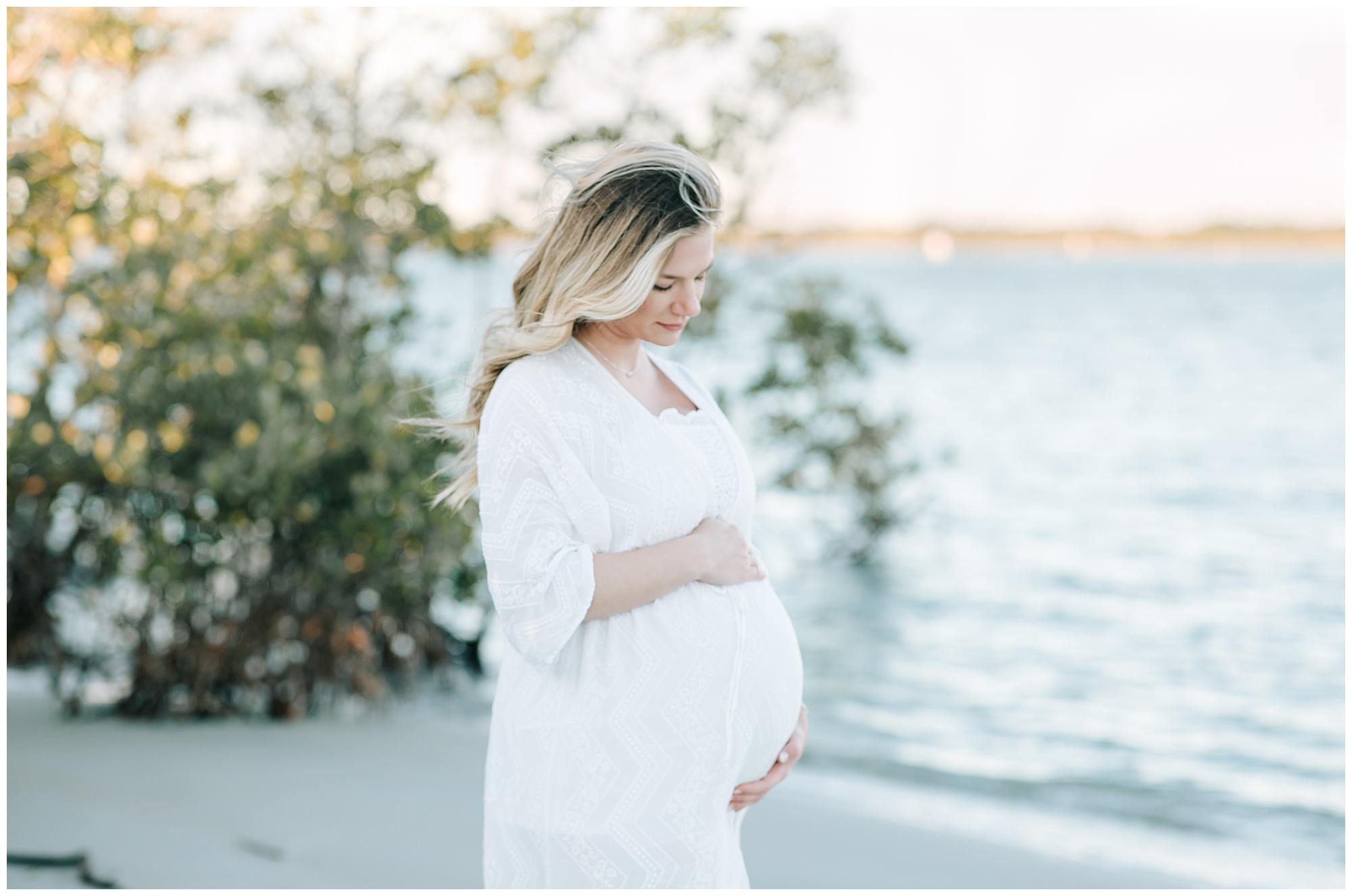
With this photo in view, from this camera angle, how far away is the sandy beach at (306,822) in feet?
12.9

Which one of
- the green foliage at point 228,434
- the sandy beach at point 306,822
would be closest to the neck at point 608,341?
the sandy beach at point 306,822

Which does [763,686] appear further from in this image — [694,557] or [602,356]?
[602,356]

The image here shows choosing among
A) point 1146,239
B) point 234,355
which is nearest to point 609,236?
point 234,355

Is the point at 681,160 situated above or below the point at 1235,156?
below

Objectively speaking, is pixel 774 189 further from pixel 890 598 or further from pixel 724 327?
pixel 890 598

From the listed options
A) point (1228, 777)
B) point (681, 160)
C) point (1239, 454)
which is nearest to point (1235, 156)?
point (1239, 454)

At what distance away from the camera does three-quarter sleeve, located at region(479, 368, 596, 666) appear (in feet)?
6.39

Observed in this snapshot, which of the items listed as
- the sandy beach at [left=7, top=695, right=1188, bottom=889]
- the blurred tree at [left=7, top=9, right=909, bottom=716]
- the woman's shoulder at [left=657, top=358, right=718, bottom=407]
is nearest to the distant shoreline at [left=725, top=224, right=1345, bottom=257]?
the blurred tree at [left=7, top=9, right=909, bottom=716]

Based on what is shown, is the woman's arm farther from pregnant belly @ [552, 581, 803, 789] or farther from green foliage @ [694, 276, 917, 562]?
green foliage @ [694, 276, 917, 562]

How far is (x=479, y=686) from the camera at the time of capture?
267 inches

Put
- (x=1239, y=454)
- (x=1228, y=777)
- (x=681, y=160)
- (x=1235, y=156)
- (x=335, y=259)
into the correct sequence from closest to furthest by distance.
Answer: (x=681, y=160) < (x=335, y=259) < (x=1228, y=777) < (x=1239, y=454) < (x=1235, y=156)

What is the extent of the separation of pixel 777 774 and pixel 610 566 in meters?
0.62

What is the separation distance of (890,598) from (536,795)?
314 inches

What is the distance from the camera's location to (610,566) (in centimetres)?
200
